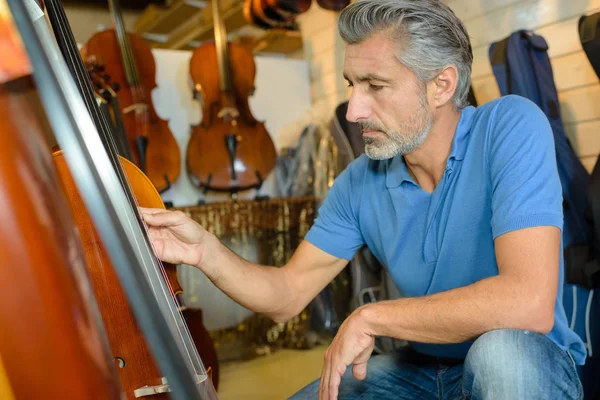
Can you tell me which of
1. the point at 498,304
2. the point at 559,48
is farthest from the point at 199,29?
the point at 498,304

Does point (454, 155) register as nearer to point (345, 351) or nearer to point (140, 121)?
point (345, 351)

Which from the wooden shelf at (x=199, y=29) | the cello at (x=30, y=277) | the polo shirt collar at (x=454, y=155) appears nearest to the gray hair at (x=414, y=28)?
the polo shirt collar at (x=454, y=155)

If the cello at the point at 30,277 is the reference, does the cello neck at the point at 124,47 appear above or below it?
above

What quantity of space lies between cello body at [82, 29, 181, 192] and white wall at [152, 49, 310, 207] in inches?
8.5

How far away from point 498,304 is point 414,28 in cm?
56

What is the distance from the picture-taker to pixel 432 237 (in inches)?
44.9

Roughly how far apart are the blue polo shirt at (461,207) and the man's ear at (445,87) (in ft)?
0.17

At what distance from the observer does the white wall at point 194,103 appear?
2736 millimetres

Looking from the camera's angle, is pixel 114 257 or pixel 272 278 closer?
pixel 114 257

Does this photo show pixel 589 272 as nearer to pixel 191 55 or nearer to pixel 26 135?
pixel 26 135

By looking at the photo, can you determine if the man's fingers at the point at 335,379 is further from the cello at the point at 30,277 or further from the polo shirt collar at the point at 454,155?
the cello at the point at 30,277

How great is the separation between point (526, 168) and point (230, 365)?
1839 millimetres

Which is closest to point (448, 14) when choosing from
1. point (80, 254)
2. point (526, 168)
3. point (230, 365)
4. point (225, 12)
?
point (526, 168)

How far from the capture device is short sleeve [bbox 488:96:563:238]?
0.95 metres
